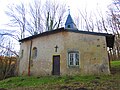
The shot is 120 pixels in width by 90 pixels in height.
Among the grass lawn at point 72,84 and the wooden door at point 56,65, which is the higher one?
the wooden door at point 56,65

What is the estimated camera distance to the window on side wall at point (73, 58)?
673 inches

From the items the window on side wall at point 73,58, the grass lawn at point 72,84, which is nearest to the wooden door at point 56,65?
the window on side wall at point 73,58

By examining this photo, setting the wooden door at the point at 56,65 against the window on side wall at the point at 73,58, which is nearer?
the window on side wall at the point at 73,58

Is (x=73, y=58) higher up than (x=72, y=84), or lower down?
higher up

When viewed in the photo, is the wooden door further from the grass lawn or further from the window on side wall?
the grass lawn

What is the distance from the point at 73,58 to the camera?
17.2 meters

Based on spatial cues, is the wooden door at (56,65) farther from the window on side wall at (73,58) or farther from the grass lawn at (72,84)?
the grass lawn at (72,84)

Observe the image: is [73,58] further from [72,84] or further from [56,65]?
[72,84]

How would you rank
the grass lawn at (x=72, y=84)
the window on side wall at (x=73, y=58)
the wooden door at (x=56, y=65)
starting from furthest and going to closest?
the wooden door at (x=56, y=65) → the window on side wall at (x=73, y=58) → the grass lawn at (x=72, y=84)

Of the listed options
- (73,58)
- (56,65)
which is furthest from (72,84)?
(56,65)

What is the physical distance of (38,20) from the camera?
1420 inches

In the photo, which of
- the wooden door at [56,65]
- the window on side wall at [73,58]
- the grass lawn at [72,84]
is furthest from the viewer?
the wooden door at [56,65]

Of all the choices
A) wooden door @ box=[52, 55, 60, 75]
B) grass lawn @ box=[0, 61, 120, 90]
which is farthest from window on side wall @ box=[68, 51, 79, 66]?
grass lawn @ box=[0, 61, 120, 90]

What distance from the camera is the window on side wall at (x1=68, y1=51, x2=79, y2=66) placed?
56.1ft
